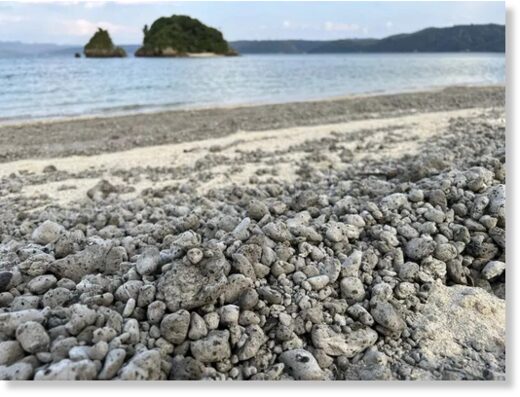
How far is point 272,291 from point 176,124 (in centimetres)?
1024

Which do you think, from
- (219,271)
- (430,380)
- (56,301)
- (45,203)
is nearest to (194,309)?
(219,271)

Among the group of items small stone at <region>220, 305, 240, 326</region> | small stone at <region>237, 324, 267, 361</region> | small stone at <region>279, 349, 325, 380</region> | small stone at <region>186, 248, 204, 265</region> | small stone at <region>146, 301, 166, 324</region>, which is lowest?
small stone at <region>279, 349, 325, 380</region>

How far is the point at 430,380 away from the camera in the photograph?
261 centimetres

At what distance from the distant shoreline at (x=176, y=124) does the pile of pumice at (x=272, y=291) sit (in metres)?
5.78

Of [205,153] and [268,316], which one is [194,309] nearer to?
[268,316]

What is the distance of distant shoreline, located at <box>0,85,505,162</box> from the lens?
9828mm

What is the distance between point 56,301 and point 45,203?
359 cm

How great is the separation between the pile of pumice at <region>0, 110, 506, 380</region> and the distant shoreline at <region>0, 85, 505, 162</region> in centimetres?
578

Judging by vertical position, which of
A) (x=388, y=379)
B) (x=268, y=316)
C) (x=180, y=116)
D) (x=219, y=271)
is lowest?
(x=388, y=379)

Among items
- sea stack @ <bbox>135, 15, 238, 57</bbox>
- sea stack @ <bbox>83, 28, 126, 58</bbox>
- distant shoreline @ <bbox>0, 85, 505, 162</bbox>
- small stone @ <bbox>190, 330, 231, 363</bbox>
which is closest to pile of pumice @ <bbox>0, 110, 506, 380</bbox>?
small stone @ <bbox>190, 330, 231, 363</bbox>

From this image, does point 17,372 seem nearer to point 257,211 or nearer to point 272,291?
point 272,291

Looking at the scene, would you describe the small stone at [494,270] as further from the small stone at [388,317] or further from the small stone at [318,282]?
the small stone at [318,282]

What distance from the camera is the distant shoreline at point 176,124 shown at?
32.2 feet

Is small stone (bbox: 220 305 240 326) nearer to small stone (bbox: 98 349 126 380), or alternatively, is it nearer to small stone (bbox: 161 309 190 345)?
small stone (bbox: 161 309 190 345)
